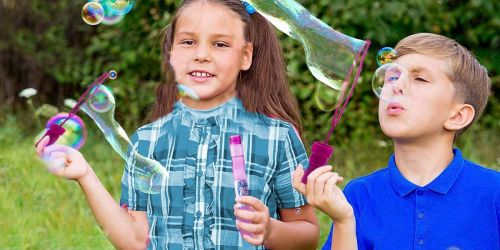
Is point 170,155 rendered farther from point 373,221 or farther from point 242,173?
point 373,221

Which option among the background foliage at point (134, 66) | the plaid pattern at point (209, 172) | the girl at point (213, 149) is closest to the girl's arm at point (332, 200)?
the girl at point (213, 149)

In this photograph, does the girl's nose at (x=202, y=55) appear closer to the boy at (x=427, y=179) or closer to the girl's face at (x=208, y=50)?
the girl's face at (x=208, y=50)

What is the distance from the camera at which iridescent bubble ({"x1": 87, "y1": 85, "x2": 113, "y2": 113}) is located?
8.85 ft

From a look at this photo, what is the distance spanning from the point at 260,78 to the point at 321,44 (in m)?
0.23

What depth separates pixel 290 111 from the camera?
279cm

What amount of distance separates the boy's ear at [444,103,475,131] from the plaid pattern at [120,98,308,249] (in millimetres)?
403

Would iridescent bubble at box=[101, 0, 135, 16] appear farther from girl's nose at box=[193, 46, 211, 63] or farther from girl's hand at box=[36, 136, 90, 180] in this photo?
girl's hand at box=[36, 136, 90, 180]

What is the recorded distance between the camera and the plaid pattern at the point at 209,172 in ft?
8.56

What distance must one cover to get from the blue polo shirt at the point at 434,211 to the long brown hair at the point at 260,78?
1.19 ft

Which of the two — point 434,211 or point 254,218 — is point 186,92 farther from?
point 434,211

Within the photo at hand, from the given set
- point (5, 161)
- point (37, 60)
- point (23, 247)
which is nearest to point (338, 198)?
point (23, 247)

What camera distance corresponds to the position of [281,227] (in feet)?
8.50

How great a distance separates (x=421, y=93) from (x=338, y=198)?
347mm

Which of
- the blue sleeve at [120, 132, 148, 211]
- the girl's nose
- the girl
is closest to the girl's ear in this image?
the girl
